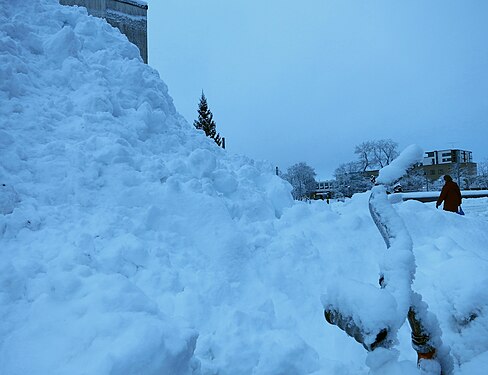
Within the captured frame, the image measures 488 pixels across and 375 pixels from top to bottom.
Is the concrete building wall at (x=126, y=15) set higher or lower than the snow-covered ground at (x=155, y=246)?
higher

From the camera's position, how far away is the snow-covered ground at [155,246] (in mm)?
2619

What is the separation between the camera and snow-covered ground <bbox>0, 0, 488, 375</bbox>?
2.62m

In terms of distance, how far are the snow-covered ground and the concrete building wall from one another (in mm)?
1996

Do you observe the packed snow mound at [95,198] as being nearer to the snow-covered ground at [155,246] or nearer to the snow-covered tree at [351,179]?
the snow-covered ground at [155,246]

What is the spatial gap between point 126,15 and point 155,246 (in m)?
7.02

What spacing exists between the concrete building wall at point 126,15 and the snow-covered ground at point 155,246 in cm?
200

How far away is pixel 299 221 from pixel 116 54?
429cm

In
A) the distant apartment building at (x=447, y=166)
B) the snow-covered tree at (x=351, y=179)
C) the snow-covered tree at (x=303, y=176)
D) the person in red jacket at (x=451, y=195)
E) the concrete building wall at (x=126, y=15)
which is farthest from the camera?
the snow-covered tree at (x=303, y=176)

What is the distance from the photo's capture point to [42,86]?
17.8 feet

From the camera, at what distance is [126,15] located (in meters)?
8.80

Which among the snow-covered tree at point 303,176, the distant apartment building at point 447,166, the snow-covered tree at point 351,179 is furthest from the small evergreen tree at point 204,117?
the distant apartment building at point 447,166

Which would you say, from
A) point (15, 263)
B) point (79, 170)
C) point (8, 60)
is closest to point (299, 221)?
point (79, 170)

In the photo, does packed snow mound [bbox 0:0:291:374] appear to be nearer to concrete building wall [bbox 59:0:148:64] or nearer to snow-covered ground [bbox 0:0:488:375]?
snow-covered ground [bbox 0:0:488:375]

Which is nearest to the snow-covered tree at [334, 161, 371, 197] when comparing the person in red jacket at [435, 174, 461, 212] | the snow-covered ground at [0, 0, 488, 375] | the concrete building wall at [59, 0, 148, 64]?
the person in red jacket at [435, 174, 461, 212]
